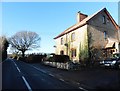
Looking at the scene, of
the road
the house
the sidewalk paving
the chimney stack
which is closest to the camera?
the road

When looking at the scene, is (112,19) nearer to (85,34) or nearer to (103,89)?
(85,34)

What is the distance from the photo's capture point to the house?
35406 millimetres

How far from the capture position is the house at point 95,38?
3541cm

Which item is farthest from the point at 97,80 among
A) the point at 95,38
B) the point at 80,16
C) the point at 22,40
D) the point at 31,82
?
the point at 22,40

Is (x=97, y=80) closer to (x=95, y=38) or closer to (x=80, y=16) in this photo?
(x=95, y=38)

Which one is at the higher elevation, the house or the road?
the house

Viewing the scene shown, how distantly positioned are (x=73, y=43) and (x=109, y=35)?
6.79m

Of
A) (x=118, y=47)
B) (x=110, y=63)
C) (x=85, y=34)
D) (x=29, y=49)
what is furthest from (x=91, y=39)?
(x=29, y=49)

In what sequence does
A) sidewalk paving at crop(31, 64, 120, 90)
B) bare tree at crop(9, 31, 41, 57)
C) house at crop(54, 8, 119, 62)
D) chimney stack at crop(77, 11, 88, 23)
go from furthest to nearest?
1. bare tree at crop(9, 31, 41, 57)
2. chimney stack at crop(77, 11, 88, 23)
3. house at crop(54, 8, 119, 62)
4. sidewalk paving at crop(31, 64, 120, 90)

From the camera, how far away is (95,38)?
3756 centimetres

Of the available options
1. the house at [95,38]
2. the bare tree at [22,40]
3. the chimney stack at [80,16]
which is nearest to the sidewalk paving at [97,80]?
the house at [95,38]

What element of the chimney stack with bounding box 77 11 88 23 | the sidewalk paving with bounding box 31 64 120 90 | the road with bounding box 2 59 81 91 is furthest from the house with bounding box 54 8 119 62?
the road with bounding box 2 59 81 91

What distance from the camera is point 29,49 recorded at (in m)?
86.6

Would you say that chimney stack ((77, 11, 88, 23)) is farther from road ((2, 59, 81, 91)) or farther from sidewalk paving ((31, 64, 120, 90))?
sidewalk paving ((31, 64, 120, 90))
